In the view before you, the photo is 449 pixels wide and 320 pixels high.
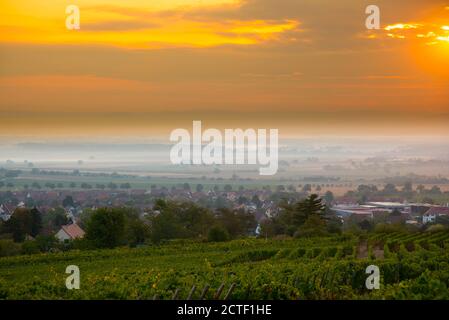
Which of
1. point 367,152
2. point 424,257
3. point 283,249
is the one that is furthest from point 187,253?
point 367,152

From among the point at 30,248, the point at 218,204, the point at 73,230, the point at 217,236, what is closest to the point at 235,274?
the point at 217,236

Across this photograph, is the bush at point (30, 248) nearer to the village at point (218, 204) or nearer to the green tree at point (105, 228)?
the green tree at point (105, 228)

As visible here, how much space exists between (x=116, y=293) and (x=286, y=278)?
3.57 metres

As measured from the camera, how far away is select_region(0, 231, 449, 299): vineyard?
1112 cm

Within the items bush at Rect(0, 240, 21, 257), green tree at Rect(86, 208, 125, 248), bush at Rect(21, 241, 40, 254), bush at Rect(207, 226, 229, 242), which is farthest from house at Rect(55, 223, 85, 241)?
bush at Rect(207, 226, 229, 242)

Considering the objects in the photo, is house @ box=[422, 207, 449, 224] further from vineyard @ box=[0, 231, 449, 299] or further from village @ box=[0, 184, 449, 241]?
vineyard @ box=[0, 231, 449, 299]

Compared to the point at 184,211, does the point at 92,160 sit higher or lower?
higher

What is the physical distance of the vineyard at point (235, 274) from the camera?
1112 centimetres

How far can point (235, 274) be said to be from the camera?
14.8 m

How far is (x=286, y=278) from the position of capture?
43.0 feet

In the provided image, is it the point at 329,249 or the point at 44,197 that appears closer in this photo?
the point at 329,249

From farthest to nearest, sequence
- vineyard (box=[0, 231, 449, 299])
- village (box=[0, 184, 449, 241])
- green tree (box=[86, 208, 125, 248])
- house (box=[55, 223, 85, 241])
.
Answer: village (box=[0, 184, 449, 241]), house (box=[55, 223, 85, 241]), green tree (box=[86, 208, 125, 248]), vineyard (box=[0, 231, 449, 299])

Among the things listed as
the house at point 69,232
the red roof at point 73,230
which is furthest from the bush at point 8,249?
the red roof at point 73,230
